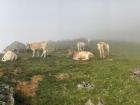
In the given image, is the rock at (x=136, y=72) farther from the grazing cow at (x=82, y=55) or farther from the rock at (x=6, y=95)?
the rock at (x=6, y=95)

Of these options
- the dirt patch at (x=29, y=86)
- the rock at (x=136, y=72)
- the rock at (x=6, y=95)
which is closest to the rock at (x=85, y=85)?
the dirt patch at (x=29, y=86)

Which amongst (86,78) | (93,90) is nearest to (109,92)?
(93,90)

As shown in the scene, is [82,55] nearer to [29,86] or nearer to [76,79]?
[76,79]

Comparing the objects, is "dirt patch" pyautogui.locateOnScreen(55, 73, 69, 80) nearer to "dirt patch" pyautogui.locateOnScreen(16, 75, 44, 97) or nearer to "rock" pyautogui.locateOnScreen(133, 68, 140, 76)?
"dirt patch" pyautogui.locateOnScreen(16, 75, 44, 97)

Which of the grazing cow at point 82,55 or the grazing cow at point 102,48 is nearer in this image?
the grazing cow at point 82,55

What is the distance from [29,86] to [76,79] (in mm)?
6772

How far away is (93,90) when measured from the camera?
5944 cm

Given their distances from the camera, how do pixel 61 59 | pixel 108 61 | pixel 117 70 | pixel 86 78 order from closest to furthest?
pixel 86 78
pixel 117 70
pixel 108 61
pixel 61 59

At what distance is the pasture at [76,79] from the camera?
56656 mm

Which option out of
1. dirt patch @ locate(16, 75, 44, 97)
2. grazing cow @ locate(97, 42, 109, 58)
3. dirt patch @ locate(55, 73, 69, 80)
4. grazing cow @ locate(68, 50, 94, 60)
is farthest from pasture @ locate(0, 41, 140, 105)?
Answer: grazing cow @ locate(97, 42, 109, 58)

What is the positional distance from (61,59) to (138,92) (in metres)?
26.1

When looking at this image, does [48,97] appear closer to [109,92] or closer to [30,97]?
[30,97]

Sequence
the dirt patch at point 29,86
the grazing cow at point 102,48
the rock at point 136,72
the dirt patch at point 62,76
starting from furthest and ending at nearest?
the grazing cow at point 102,48
the rock at point 136,72
the dirt patch at point 62,76
the dirt patch at point 29,86

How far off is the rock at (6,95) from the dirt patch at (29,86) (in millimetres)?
4048
